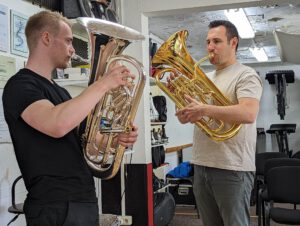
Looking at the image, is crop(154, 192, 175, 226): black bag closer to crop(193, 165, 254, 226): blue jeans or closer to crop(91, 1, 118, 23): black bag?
crop(193, 165, 254, 226): blue jeans

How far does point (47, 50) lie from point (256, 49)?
19.8ft

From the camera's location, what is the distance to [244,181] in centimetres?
197

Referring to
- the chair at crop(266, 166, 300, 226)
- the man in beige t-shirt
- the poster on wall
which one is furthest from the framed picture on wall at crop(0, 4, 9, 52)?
the chair at crop(266, 166, 300, 226)

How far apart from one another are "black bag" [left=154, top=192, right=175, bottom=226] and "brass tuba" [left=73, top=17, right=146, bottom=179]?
208 cm

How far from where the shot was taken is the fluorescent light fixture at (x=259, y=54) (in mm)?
6973

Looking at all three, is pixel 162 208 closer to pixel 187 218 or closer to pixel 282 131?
pixel 187 218

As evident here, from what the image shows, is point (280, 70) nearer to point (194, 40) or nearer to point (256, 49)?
point (256, 49)

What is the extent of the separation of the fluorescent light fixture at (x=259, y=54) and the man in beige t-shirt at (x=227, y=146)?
16.4 feet

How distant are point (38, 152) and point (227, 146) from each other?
3.43 feet

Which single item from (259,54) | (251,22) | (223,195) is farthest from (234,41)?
(259,54)

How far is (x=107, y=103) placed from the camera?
62.8 inches

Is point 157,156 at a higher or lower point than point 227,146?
lower

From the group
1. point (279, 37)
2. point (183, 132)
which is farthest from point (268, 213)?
point (183, 132)

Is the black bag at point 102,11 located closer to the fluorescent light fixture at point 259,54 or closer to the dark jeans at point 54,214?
the dark jeans at point 54,214
